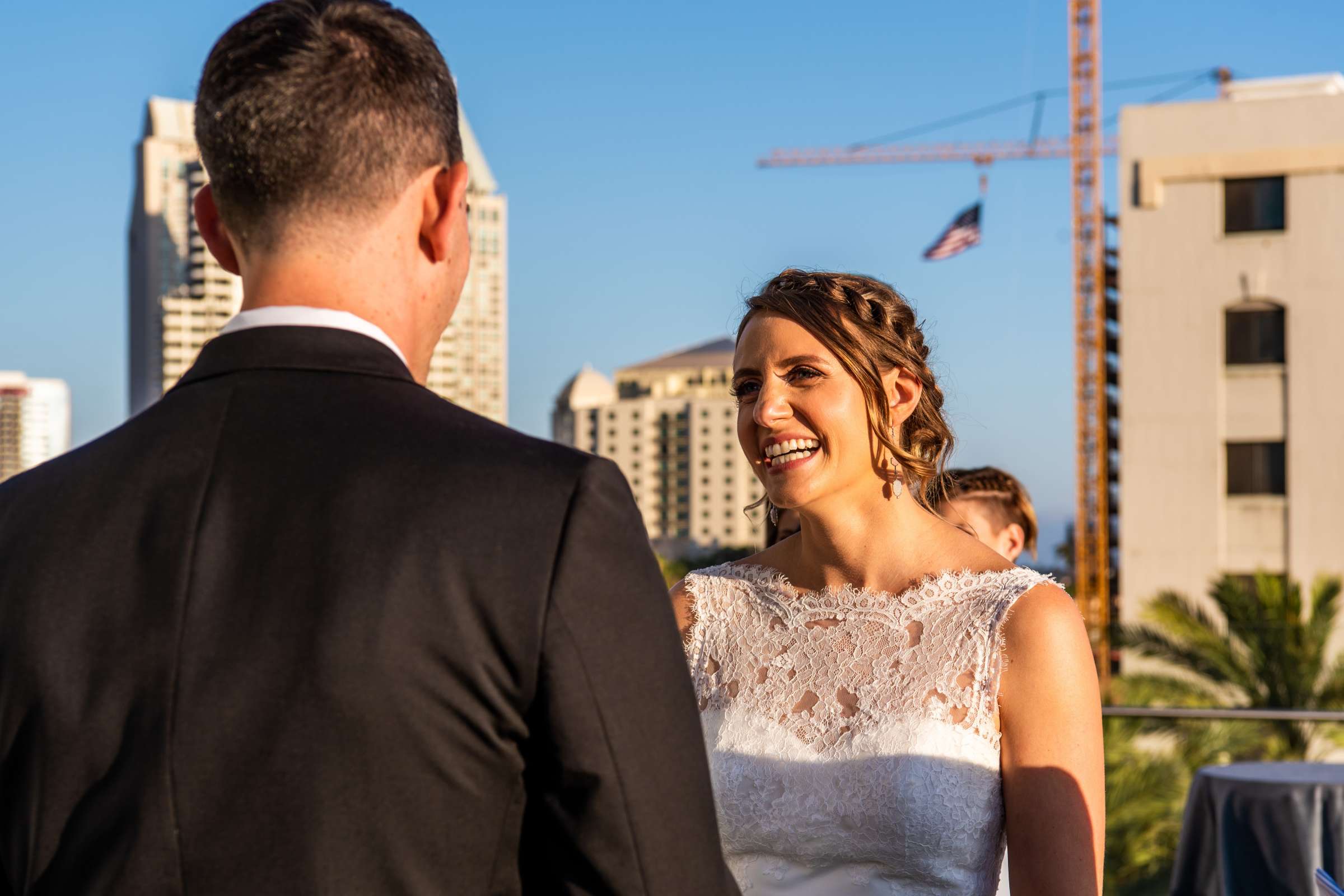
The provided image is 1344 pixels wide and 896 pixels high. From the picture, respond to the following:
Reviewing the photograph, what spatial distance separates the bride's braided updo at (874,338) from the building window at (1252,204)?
37.0m

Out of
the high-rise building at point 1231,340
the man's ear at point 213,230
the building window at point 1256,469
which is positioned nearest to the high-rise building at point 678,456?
the high-rise building at point 1231,340

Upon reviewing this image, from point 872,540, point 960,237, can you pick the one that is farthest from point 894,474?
point 960,237

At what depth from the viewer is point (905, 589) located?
2910 millimetres

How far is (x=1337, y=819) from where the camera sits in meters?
5.71

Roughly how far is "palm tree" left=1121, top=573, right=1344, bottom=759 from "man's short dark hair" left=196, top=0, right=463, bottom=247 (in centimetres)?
2080

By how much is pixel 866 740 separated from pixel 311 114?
1.77 m

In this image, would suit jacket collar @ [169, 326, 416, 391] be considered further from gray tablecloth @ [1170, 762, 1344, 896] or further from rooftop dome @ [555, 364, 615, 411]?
rooftop dome @ [555, 364, 615, 411]

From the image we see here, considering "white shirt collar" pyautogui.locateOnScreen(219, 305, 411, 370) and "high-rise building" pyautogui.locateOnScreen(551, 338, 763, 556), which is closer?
"white shirt collar" pyautogui.locateOnScreen(219, 305, 411, 370)

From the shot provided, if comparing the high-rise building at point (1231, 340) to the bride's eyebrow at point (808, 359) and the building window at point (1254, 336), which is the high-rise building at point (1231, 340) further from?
the bride's eyebrow at point (808, 359)

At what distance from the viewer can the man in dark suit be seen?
125 cm

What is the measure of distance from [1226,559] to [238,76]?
1531 inches

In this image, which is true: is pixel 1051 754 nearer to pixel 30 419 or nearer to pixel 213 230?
pixel 213 230

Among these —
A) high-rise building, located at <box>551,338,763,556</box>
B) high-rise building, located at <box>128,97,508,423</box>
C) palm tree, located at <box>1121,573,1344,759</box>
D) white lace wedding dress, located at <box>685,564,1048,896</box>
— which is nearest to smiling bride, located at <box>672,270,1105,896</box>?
white lace wedding dress, located at <box>685,564,1048,896</box>

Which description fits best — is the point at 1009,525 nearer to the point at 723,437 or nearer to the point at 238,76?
the point at 238,76
